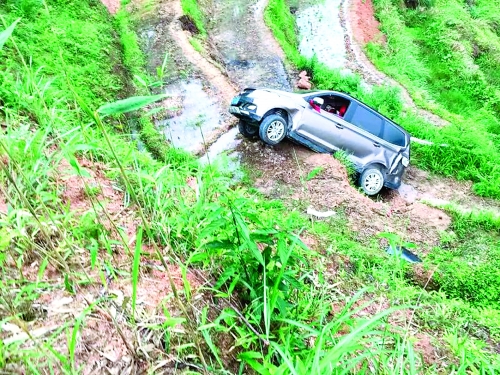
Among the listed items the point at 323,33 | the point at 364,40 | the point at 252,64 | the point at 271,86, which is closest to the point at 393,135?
the point at 271,86

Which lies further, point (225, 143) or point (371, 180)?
point (225, 143)

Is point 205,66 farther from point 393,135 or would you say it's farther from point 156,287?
point 156,287

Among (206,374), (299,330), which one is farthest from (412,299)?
(206,374)

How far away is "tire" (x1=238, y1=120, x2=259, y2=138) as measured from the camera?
9.24 m

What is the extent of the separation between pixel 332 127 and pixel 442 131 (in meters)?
4.80

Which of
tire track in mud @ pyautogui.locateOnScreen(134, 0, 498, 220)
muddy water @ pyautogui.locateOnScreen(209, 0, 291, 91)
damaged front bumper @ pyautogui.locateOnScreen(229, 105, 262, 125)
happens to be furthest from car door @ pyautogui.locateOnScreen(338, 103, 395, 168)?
muddy water @ pyautogui.locateOnScreen(209, 0, 291, 91)

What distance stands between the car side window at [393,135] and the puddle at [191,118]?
12.9 feet

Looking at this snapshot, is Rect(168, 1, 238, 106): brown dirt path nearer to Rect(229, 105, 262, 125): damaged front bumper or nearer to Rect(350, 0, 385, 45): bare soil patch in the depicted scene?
Rect(229, 105, 262, 125): damaged front bumper

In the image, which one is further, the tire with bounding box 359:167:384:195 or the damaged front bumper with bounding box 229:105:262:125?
the tire with bounding box 359:167:384:195

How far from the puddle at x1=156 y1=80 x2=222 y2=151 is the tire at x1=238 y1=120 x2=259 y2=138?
0.84 meters

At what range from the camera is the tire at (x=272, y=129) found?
854 cm

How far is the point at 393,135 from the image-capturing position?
9.62m

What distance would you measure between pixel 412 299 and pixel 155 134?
643cm

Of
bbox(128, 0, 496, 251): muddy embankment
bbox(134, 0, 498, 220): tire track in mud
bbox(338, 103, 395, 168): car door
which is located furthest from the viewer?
bbox(134, 0, 498, 220): tire track in mud
